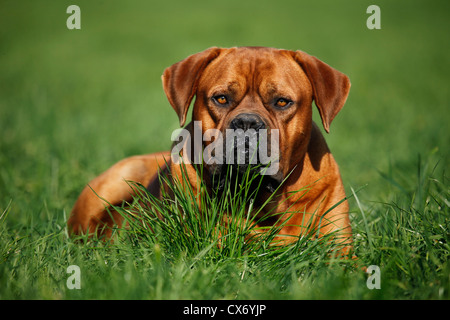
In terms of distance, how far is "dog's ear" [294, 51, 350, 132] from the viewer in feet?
12.1

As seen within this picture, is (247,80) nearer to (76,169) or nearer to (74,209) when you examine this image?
(74,209)

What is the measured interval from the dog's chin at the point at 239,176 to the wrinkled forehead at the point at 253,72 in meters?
0.57

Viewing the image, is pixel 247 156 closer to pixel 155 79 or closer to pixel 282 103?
pixel 282 103

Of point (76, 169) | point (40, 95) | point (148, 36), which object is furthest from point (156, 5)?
point (76, 169)

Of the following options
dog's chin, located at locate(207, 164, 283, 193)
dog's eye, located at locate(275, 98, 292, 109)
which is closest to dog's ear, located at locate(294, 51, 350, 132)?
dog's eye, located at locate(275, 98, 292, 109)

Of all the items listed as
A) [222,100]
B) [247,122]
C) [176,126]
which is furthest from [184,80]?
[176,126]

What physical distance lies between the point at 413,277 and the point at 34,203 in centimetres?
353

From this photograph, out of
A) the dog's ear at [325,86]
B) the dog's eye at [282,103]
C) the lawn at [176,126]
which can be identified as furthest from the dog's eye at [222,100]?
the lawn at [176,126]

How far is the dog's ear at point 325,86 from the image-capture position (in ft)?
12.1

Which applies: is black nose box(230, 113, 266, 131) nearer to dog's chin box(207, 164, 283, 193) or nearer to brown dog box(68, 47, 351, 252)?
brown dog box(68, 47, 351, 252)

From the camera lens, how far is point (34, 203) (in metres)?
4.94

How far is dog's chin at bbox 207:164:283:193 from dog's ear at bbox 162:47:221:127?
505 mm

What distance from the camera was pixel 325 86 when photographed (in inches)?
146

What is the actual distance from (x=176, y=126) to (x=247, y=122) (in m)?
6.24
